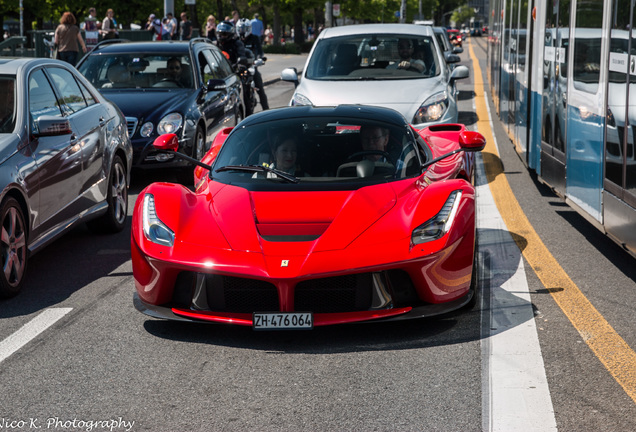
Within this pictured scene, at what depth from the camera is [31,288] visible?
6324mm

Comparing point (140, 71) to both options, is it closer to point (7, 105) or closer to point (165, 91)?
point (165, 91)

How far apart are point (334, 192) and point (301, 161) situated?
0.59 metres

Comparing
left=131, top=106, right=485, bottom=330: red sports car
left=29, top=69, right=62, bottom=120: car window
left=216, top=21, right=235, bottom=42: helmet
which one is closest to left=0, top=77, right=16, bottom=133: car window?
left=29, top=69, right=62, bottom=120: car window

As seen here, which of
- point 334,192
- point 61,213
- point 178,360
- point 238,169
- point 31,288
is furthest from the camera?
point 61,213

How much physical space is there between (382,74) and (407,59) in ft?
1.31

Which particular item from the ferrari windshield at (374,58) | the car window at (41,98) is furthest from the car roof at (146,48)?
the car window at (41,98)

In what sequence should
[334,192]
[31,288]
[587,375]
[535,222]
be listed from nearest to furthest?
[587,375]
[334,192]
[31,288]
[535,222]

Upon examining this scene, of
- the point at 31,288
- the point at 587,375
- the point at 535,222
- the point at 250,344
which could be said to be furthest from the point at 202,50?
the point at 587,375

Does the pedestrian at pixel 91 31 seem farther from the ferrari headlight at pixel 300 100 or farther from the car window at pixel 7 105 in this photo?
the car window at pixel 7 105

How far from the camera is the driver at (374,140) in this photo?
6.02 meters

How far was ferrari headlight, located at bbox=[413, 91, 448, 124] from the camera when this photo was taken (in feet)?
33.2

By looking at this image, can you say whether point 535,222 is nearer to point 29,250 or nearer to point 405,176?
point 405,176

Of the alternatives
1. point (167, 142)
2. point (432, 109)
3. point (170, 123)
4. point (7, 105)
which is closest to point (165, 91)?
point (170, 123)

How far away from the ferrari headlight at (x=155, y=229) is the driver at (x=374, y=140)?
1.42 metres
